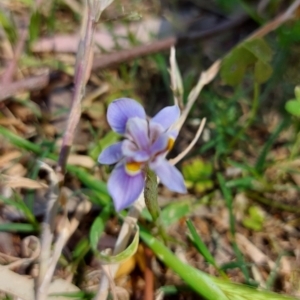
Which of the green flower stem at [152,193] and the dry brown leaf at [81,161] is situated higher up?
the green flower stem at [152,193]

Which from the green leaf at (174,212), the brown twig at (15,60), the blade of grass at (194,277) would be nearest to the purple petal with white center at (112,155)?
the blade of grass at (194,277)

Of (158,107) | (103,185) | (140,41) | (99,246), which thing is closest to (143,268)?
(99,246)

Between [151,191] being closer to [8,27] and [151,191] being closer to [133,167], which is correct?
[133,167]

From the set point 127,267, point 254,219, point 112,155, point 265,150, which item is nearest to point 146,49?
point 265,150

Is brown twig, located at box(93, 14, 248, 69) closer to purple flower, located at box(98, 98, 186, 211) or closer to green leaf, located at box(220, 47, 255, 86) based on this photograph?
green leaf, located at box(220, 47, 255, 86)

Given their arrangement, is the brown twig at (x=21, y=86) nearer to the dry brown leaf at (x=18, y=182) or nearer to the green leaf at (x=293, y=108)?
the dry brown leaf at (x=18, y=182)

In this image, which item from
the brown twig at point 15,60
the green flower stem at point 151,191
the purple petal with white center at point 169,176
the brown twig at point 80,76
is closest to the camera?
the purple petal with white center at point 169,176
